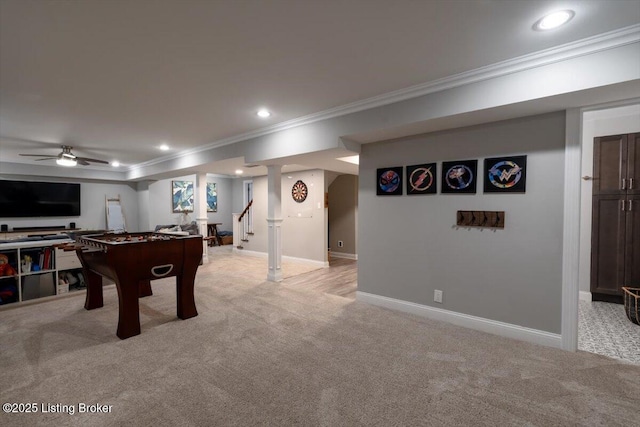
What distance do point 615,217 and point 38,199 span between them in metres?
11.0

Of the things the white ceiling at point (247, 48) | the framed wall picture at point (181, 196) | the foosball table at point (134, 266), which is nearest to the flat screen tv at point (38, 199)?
the framed wall picture at point (181, 196)

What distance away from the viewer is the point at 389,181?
132 inches

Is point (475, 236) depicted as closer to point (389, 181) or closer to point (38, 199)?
point (389, 181)

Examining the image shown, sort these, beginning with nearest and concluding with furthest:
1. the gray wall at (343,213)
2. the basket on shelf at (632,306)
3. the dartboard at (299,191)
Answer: the basket on shelf at (632,306)
the dartboard at (299,191)
the gray wall at (343,213)

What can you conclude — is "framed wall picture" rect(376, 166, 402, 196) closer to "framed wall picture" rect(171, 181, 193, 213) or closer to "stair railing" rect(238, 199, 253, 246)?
"stair railing" rect(238, 199, 253, 246)

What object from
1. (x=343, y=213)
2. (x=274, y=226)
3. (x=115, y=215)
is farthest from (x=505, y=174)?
(x=115, y=215)

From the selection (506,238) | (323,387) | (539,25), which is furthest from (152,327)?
(539,25)

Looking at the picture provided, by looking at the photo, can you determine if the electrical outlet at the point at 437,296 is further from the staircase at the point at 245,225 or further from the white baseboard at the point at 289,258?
the staircase at the point at 245,225

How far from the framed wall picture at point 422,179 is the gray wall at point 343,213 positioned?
3.33 m

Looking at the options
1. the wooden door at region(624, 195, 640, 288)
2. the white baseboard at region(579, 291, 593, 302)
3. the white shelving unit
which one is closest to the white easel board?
the white shelving unit

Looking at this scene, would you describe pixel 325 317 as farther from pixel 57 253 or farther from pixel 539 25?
pixel 57 253

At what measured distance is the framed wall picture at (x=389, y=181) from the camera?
3266mm

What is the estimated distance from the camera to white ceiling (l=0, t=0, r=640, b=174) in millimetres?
1591

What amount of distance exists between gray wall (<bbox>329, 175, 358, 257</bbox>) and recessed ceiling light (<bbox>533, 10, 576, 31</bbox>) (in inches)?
192
